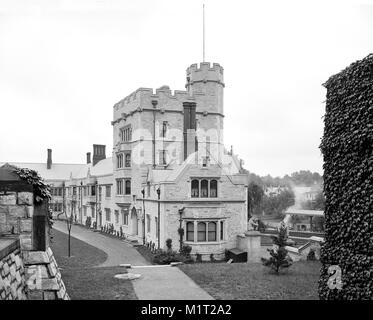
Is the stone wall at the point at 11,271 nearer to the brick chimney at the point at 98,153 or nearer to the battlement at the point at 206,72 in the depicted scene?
the battlement at the point at 206,72

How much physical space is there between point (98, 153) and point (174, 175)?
90.2ft

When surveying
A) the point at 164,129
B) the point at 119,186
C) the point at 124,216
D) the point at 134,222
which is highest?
the point at 164,129

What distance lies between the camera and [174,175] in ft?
76.7

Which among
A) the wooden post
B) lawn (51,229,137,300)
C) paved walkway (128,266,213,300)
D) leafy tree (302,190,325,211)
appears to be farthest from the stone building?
leafy tree (302,190,325,211)

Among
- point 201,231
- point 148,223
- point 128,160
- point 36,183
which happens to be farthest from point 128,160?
point 36,183

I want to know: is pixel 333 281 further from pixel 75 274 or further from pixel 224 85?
pixel 224 85

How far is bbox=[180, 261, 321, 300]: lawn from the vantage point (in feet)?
33.4

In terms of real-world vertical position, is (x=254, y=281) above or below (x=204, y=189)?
below

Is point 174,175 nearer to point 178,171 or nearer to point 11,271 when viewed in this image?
point 178,171

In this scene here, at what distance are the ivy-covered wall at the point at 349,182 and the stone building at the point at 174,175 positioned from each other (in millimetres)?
14077

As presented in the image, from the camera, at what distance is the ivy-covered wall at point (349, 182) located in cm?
755

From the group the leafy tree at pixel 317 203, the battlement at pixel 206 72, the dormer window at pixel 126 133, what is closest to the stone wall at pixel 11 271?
the dormer window at pixel 126 133

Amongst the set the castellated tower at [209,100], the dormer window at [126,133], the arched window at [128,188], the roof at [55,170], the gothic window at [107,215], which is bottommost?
the gothic window at [107,215]
